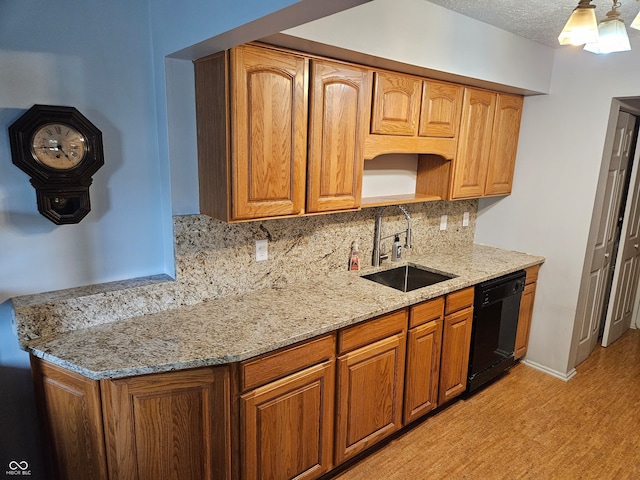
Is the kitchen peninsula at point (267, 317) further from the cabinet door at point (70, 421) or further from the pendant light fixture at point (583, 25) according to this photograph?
the pendant light fixture at point (583, 25)

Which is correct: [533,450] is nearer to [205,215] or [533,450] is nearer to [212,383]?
[212,383]

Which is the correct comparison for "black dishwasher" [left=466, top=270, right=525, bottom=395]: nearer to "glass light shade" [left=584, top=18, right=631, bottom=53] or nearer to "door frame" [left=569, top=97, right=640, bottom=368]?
"door frame" [left=569, top=97, right=640, bottom=368]

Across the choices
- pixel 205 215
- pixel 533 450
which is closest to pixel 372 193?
pixel 205 215

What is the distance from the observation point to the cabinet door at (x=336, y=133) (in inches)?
80.7

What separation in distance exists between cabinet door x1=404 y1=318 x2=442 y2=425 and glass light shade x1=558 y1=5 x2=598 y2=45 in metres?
1.61

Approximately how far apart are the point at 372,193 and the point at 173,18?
165 centimetres

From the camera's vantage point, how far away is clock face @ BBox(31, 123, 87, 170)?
168 cm

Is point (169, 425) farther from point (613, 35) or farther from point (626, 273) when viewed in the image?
point (626, 273)

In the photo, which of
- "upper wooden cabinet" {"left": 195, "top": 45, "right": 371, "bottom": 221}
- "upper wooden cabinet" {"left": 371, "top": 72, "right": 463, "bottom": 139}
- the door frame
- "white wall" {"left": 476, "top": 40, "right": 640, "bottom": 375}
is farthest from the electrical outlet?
the door frame

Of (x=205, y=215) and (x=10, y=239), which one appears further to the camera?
(x=205, y=215)

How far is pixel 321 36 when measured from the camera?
1809 mm

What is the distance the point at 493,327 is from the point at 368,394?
1.23 meters

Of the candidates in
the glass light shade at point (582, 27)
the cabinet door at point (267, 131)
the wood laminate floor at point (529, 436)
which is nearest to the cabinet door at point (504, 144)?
the glass light shade at point (582, 27)

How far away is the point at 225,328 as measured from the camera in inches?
74.8
